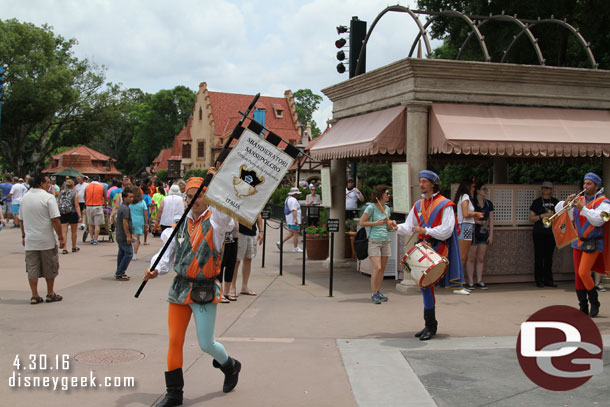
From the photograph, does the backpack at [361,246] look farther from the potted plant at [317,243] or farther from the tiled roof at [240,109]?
the tiled roof at [240,109]

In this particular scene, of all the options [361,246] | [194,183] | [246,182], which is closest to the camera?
[246,182]

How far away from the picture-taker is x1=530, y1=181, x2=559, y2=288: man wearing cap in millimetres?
11195

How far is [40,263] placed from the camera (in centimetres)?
900

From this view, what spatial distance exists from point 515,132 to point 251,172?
6945 mm

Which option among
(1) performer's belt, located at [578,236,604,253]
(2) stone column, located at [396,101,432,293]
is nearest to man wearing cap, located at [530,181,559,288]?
(2) stone column, located at [396,101,432,293]

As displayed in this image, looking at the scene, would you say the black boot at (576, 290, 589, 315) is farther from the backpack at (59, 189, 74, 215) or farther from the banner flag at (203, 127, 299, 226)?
the backpack at (59, 189, 74, 215)

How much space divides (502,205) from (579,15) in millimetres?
12668

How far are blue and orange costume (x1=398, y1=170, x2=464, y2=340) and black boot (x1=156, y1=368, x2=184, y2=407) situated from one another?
3.20 m

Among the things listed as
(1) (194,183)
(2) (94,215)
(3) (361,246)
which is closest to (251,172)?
(1) (194,183)

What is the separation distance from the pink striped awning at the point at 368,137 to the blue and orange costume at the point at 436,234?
3.38m

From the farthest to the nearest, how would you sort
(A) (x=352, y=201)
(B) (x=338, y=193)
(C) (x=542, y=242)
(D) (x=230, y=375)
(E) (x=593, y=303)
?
1. (A) (x=352, y=201)
2. (B) (x=338, y=193)
3. (C) (x=542, y=242)
4. (E) (x=593, y=303)
5. (D) (x=230, y=375)

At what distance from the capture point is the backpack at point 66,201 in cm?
1591

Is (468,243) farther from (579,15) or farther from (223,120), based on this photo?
(223,120)

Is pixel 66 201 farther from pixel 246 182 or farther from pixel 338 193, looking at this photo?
pixel 246 182
